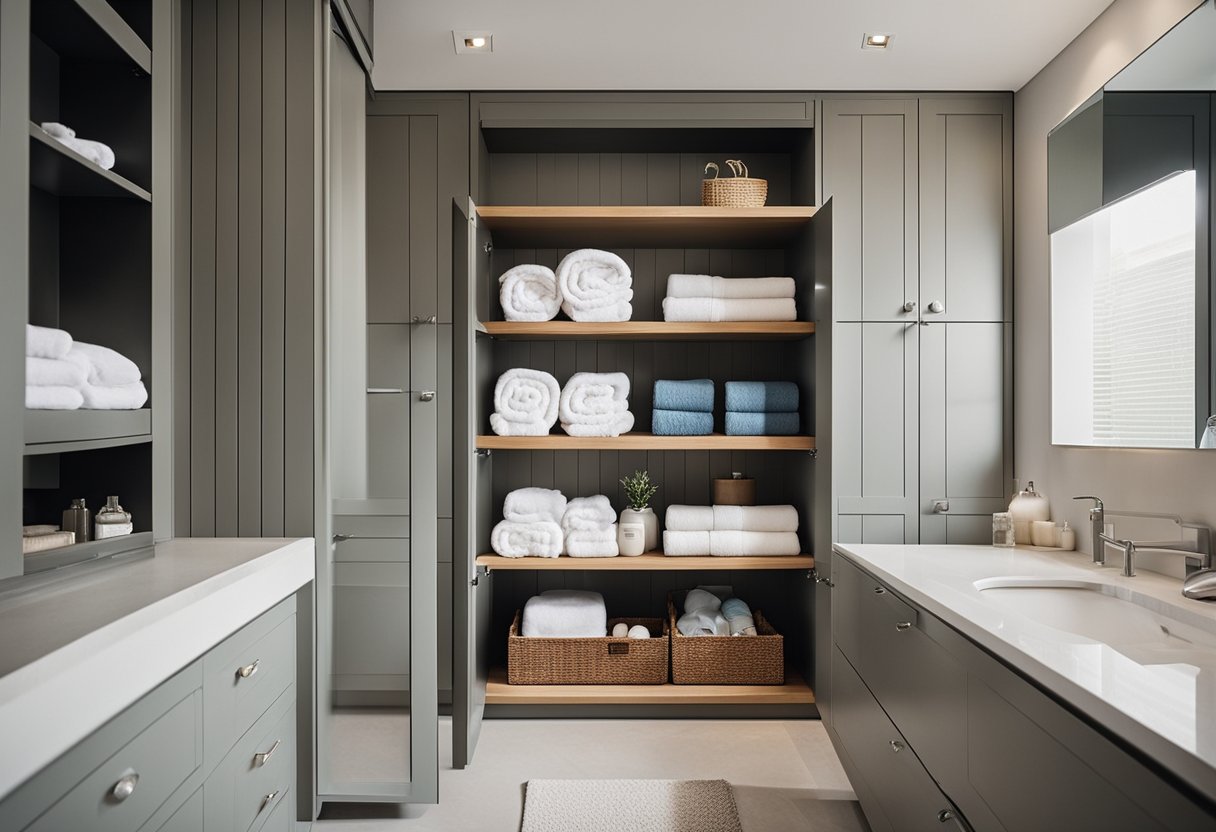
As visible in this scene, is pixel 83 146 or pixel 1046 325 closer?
pixel 83 146

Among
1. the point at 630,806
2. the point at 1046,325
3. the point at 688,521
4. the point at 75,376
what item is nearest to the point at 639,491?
the point at 688,521

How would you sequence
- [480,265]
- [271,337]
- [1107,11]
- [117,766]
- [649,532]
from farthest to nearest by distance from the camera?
[649,532] < [480,265] < [1107,11] < [271,337] < [117,766]

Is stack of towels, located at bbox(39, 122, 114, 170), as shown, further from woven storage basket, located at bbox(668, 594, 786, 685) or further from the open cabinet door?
woven storage basket, located at bbox(668, 594, 786, 685)

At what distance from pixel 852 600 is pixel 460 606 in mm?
1214

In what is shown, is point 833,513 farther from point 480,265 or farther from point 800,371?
point 480,265

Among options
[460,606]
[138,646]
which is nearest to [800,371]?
[460,606]

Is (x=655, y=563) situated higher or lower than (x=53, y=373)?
lower

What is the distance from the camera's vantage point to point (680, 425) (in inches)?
115

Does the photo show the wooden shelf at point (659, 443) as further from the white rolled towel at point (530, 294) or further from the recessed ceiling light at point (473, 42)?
the recessed ceiling light at point (473, 42)

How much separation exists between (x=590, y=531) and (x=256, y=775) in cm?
151

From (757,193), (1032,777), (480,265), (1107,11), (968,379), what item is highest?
(1107,11)

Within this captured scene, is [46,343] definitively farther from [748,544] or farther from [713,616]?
[713,616]

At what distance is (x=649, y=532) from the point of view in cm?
299

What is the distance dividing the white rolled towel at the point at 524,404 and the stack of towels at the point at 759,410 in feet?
2.13
